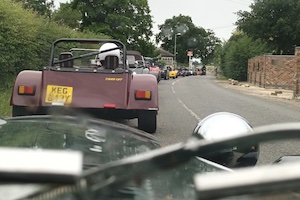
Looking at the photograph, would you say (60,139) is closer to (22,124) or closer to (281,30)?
(22,124)

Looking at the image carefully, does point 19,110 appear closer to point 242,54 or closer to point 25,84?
point 25,84

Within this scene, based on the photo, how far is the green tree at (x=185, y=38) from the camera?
4550 inches

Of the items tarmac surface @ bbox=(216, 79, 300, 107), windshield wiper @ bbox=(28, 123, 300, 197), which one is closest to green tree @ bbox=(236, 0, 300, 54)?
tarmac surface @ bbox=(216, 79, 300, 107)

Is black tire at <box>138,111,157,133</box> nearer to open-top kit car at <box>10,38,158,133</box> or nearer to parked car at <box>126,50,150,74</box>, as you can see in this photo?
open-top kit car at <box>10,38,158,133</box>

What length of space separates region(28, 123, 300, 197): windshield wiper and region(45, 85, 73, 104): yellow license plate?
6.46 m

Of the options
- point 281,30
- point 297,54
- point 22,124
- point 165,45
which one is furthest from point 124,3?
point 165,45

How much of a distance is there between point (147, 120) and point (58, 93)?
1.66m

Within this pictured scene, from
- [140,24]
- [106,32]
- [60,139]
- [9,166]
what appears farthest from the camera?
[140,24]

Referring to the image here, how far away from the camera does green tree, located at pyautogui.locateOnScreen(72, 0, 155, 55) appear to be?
2002 inches

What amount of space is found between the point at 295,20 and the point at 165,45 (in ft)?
253

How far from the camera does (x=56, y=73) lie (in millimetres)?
7719

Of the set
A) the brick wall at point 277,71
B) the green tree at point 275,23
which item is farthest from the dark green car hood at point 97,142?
the green tree at point 275,23

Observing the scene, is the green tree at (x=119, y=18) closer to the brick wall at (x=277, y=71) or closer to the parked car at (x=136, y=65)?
the brick wall at (x=277, y=71)

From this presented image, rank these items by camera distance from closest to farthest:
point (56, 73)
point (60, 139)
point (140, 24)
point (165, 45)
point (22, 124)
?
point (60, 139), point (22, 124), point (56, 73), point (140, 24), point (165, 45)
